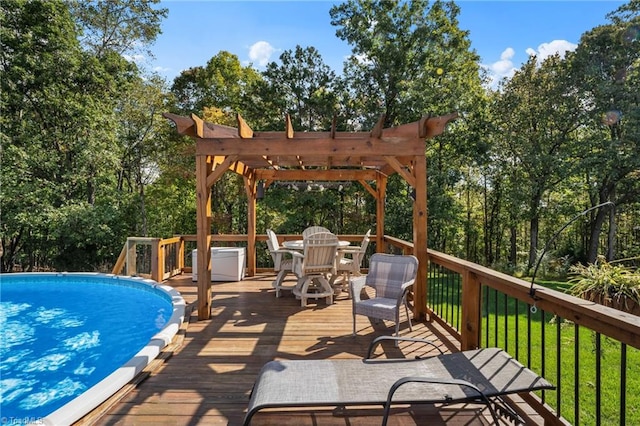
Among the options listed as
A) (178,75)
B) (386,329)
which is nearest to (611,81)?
(386,329)

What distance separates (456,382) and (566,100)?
14306 millimetres

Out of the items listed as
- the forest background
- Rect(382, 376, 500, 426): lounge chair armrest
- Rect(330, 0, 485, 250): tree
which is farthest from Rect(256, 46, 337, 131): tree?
Rect(382, 376, 500, 426): lounge chair armrest

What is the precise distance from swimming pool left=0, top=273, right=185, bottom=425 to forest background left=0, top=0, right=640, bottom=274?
4.90m

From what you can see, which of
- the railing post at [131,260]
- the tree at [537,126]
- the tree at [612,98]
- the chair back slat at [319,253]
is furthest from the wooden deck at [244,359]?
the tree at [612,98]

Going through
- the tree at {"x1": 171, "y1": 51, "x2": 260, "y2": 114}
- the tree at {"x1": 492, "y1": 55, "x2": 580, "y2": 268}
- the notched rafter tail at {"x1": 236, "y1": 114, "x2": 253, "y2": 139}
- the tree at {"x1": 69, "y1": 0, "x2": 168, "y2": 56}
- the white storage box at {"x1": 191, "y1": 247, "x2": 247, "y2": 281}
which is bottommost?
the white storage box at {"x1": 191, "y1": 247, "x2": 247, "y2": 281}

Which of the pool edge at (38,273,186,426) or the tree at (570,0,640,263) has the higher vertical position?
the tree at (570,0,640,263)

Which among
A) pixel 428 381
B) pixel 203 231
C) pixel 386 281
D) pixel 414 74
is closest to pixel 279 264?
pixel 203 231

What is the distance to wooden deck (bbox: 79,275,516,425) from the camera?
7.89 ft

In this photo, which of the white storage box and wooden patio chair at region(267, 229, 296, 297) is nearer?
wooden patio chair at region(267, 229, 296, 297)

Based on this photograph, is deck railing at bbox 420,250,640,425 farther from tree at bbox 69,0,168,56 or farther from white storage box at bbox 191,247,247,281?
tree at bbox 69,0,168,56

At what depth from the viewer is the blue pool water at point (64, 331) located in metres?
3.69

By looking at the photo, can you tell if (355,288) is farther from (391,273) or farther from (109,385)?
(109,385)

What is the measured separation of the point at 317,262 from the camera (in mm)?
5609

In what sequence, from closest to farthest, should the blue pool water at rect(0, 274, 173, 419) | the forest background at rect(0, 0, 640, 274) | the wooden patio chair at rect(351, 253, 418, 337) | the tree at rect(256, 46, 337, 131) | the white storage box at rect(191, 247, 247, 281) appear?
the blue pool water at rect(0, 274, 173, 419), the wooden patio chair at rect(351, 253, 418, 337), the white storage box at rect(191, 247, 247, 281), the forest background at rect(0, 0, 640, 274), the tree at rect(256, 46, 337, 131)
